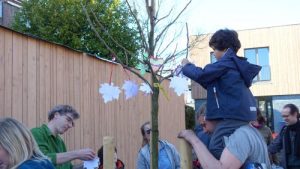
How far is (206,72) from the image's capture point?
2.72 m

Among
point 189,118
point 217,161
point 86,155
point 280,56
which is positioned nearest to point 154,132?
point 217,161

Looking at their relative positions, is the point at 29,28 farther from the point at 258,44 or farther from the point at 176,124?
the point at 258,44

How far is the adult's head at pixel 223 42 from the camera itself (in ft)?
9.62

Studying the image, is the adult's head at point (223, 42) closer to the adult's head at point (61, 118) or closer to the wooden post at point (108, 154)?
the wooden post at point (108, 154)

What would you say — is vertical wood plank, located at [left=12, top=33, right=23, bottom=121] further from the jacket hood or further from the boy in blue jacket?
the jacket hood

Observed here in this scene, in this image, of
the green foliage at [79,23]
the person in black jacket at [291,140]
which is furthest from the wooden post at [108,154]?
the green foliage at [79,23]

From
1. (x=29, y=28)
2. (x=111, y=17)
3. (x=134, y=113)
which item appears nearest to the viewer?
(x=134, y=113)

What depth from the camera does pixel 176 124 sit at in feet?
35.7

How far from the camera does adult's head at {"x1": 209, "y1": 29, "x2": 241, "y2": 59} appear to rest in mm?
2932

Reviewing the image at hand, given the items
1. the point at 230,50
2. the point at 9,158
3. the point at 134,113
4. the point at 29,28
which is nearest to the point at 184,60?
the point at 230,50

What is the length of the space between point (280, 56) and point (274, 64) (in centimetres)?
59

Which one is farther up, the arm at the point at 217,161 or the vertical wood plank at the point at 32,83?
the vertical wood plank at the point at 32,83

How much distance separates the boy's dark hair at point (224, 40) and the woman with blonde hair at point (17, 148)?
1.29m

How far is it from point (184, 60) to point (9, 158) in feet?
3.92
